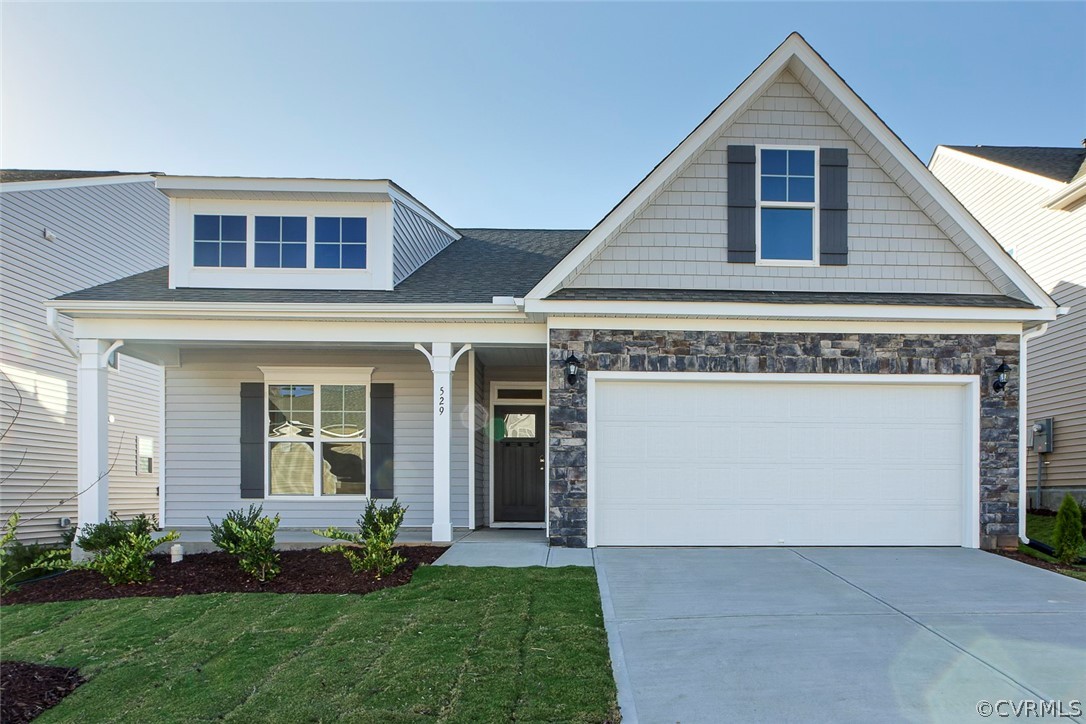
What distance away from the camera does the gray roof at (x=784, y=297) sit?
8727 mm

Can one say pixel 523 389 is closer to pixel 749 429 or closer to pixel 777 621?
pixel 749 429

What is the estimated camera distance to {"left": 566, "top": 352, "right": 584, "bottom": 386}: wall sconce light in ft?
28.6

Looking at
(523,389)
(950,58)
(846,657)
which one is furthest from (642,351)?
(950,58)

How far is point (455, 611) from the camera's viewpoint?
612 cm

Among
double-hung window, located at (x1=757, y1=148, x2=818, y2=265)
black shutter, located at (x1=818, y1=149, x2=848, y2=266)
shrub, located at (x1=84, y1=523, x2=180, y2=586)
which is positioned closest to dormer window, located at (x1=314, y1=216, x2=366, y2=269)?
shrub, located at (x1=84, y1=523, x2=180, y2=586)

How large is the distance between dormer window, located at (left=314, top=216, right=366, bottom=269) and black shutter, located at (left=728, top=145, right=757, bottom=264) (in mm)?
5007

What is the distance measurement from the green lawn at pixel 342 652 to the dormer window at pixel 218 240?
5.05 meters

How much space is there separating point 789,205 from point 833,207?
1.74 feet

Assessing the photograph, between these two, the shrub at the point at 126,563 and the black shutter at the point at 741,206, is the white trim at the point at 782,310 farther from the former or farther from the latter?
the shrub at the point at 126,563

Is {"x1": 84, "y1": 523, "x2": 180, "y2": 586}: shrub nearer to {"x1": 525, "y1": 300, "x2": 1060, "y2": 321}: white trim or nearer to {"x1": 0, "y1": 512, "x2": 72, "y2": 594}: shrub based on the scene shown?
{"x1": 0, "y1": 512, "x2": 72, "y2": 594}: shrub

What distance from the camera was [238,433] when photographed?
442 inches

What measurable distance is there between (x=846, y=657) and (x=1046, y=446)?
422 inches

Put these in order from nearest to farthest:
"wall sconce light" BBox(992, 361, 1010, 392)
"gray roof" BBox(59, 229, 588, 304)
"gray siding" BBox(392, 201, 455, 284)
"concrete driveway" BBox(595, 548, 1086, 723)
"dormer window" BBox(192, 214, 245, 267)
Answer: "concrete driveway" BBox(595, 548, 1086, 723)
"wall sconce light" BBox(992, 361, 1010, 392)
"gray roof" BBox(59, 229, 588, 304)
"dormer window" BBox(192, 214, 245, 267)
"gray siding" BBox(392, 201, 455, 284)

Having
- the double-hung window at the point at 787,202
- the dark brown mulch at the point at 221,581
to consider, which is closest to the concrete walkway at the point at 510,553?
the dark brown mulch at the point at 221,581
